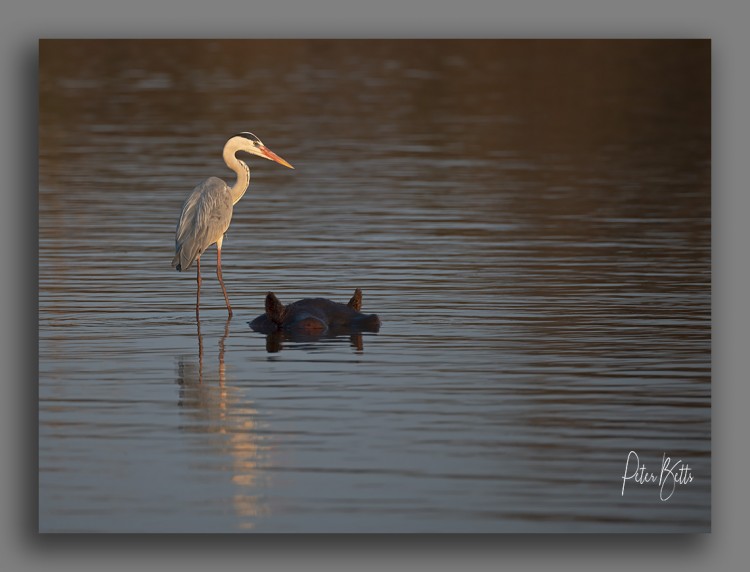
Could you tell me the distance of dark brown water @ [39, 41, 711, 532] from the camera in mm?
10320

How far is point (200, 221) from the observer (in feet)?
46.9

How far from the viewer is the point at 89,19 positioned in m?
11.3

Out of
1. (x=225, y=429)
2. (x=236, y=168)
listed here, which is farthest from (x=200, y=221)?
(x=225, y=429)

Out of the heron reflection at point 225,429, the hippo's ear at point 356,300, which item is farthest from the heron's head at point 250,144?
the heron reflection at point 225,429

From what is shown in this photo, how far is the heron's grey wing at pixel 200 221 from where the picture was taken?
14.2 meters

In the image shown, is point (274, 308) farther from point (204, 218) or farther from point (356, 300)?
point (204, 218)

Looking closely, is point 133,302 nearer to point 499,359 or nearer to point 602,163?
point 499,359

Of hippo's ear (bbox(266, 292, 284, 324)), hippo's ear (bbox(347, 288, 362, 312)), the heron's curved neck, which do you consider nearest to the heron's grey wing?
the heron's curved neck

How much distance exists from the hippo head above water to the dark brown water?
30cm

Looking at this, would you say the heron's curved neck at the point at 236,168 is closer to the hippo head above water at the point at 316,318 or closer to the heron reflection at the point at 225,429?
the hippo head above water at the point at 316,318

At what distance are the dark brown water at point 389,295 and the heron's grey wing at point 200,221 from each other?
1.43ft

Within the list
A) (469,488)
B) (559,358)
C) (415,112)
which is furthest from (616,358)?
(415,112)

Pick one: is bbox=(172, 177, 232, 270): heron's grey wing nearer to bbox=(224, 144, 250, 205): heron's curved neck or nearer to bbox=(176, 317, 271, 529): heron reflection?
bbox=(224, 144, 250, 205): heron's curved neck

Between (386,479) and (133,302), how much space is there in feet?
14.8
